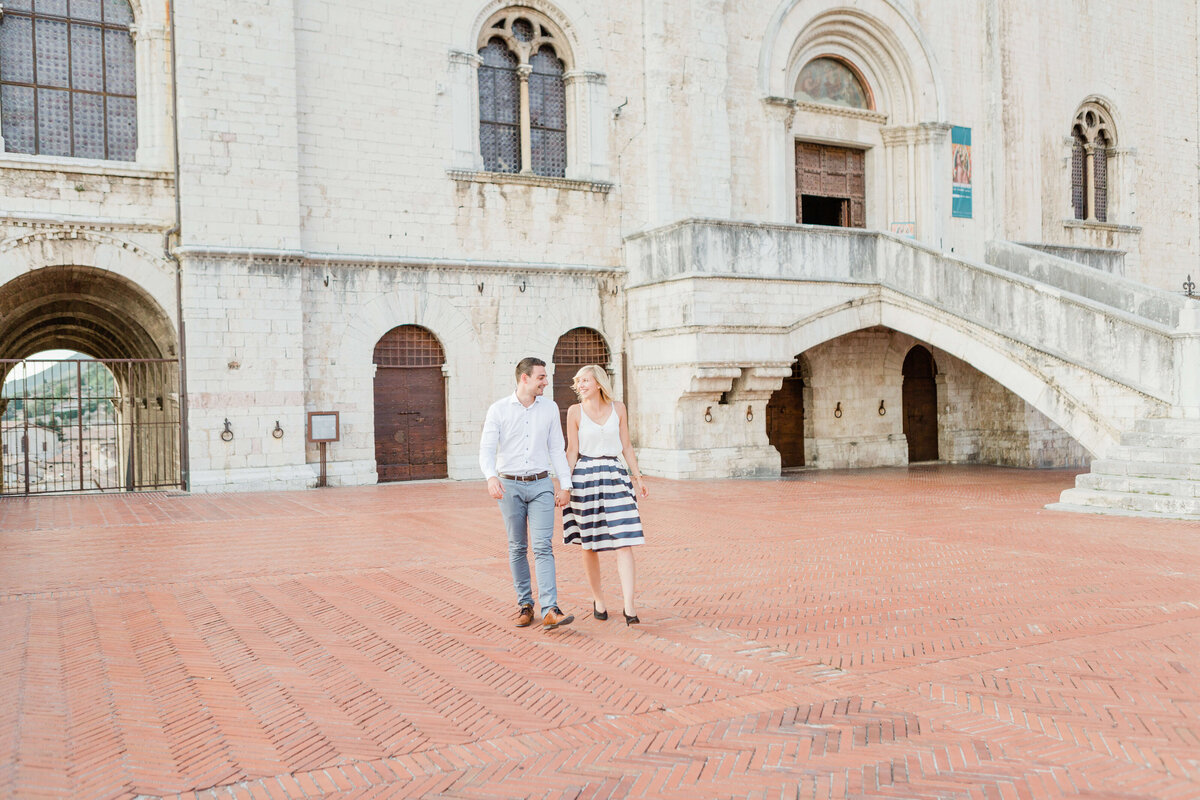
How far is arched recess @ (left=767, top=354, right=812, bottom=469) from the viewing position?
2177 cm

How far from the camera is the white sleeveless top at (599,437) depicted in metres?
6.89

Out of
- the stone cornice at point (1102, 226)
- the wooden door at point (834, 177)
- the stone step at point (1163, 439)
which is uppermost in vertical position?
the wooden door at point (834, 177)

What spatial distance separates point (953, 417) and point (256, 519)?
1668 centimetres

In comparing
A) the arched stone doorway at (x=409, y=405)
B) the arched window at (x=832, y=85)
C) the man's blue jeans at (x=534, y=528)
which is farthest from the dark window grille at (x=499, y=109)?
the man's blue jeans at (x=534, y=528)

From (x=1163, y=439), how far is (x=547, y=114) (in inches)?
497

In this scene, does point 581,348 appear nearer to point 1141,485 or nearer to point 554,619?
point 1141,485

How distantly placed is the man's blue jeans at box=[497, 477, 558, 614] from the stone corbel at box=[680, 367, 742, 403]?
11142mm

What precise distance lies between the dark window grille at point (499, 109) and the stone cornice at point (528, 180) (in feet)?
1.58

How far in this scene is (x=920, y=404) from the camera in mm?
23625

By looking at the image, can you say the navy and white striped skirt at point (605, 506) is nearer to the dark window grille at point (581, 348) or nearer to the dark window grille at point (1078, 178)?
the dark window grille at point (581, 348)

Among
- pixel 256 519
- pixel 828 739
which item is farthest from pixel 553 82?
pixel 828 739

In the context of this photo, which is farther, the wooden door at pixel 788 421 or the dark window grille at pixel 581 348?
the wooden door at pixel 788 421

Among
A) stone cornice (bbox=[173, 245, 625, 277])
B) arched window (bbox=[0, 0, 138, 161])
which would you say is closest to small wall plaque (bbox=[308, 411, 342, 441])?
stone cornice (bbox=[173, 245, 625, 277])

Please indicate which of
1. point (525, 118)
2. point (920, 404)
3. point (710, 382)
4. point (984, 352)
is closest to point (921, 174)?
point (920, 404)
